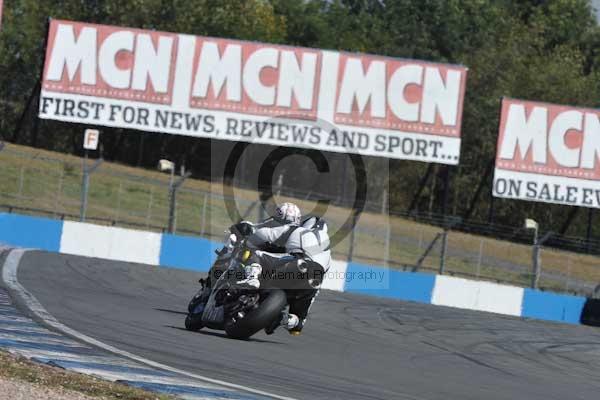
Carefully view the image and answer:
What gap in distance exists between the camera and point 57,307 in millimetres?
11930

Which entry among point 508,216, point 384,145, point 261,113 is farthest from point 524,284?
point 508,216

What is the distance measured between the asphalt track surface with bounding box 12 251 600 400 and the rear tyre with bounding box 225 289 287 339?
0.53ft

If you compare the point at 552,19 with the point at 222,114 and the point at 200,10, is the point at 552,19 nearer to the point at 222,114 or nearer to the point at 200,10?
the point at 200,10

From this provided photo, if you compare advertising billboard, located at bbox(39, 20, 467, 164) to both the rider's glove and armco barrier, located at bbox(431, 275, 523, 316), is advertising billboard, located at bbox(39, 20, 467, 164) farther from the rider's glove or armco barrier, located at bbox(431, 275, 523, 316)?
the rider's glove

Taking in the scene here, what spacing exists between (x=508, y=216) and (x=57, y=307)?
42.5 meters

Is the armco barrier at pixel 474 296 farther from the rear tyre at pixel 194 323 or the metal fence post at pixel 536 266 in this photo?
the rear tyre at pixel 194 323

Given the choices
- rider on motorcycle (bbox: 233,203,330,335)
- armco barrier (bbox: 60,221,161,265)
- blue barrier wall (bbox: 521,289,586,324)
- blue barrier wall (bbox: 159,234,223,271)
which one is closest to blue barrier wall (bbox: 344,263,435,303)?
blue barrier wall (bbox: 521,289,586,324)

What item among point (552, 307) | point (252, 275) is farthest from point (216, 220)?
point (252, 275)

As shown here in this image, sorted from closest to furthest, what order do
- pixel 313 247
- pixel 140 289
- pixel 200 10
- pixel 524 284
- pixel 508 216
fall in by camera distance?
pixel 313 247
pixel 140 289
pixel 524 284
pixel 508 216
pixel 200 10

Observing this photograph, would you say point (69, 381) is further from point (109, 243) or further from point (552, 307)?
point (552, 307)

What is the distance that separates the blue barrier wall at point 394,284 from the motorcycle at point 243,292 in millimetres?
12472

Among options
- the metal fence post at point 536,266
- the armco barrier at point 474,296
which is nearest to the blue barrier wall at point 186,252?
the armco barrier at point 474,296

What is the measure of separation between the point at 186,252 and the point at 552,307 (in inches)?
282

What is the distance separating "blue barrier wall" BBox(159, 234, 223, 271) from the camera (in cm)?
2395
